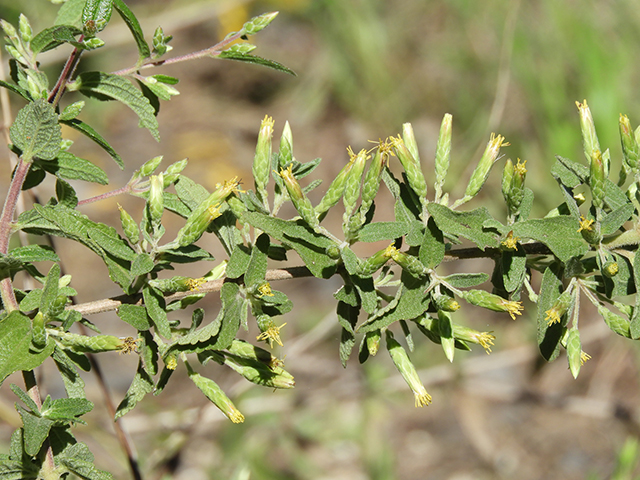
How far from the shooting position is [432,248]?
108cm

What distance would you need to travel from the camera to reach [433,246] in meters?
1.08

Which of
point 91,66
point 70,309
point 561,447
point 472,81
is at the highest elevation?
point 70,309

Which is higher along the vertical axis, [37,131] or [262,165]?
[37,131]

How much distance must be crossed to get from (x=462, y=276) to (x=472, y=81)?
4855mm

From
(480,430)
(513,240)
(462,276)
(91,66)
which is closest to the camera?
(513,240)

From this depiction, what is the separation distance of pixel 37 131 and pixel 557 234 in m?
1.03

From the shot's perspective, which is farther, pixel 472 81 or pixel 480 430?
pixel 472 81

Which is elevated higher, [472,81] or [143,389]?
[143,389]

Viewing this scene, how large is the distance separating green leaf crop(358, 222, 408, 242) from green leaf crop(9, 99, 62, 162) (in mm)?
630

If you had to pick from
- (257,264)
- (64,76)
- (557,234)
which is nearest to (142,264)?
(257,264)

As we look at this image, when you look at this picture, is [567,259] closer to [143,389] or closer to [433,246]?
[433,246]

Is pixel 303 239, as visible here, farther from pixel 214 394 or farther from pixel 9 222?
pixel 9 222

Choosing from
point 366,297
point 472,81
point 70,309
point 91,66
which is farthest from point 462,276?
point 91,66

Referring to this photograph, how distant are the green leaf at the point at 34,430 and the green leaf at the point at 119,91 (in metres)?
0.61
